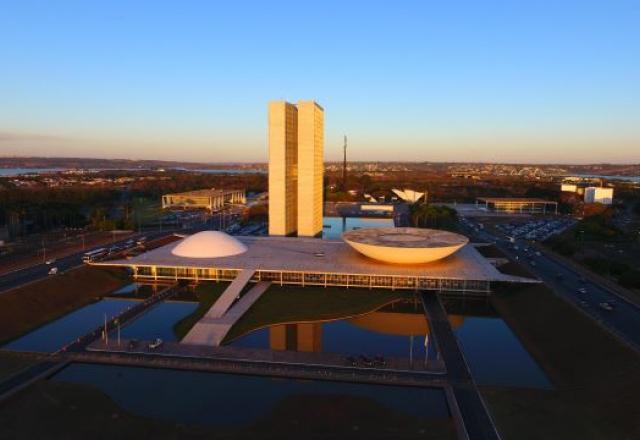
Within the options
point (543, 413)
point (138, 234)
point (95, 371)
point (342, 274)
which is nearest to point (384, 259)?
point (342, 274)

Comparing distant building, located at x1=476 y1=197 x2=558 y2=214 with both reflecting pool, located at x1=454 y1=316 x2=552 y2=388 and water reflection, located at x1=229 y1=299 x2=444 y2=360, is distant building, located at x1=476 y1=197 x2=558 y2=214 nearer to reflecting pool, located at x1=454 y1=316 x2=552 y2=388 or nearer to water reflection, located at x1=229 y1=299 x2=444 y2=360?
reflecting pool, located at x1=454 y1=316 x2=552 y2=388

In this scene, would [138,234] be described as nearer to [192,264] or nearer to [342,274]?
[192,264]

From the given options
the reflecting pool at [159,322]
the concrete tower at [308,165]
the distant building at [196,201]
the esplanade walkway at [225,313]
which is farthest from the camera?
the distant building at [196,201]

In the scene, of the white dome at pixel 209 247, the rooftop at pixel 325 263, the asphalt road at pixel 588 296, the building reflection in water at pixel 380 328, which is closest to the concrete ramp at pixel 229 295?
the rooftop at pixel 325 263

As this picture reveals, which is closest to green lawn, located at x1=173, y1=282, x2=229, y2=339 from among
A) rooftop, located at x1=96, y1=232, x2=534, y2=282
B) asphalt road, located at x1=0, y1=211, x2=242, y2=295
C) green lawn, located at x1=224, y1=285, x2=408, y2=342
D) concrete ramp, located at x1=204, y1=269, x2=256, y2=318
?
concrete ramp, located at x1=204, y1=269, x2=256, y2=318

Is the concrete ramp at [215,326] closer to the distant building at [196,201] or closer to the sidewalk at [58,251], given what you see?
the sidewalk at [58,251]
